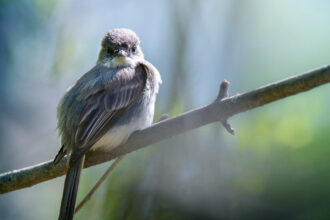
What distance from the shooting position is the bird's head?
486 centimetres

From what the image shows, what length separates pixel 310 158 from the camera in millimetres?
4055

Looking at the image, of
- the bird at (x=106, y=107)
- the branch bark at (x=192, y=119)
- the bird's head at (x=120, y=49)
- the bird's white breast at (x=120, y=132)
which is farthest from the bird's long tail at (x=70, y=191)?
the bird's head at (x=120, y=49)

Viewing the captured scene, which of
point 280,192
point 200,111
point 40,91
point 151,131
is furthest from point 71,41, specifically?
point 280,192

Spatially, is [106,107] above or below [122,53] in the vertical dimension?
below

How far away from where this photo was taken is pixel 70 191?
12.4 ft

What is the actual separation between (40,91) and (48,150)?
970mm

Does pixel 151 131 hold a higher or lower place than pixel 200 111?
lower

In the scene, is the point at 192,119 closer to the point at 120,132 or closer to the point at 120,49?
the point at 120,132

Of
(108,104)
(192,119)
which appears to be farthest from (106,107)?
(192,119)

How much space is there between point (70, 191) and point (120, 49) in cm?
184

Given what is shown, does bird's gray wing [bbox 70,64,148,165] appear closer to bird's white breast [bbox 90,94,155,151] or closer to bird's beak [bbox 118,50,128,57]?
bird's white breast [bbox 90,94,155,151]

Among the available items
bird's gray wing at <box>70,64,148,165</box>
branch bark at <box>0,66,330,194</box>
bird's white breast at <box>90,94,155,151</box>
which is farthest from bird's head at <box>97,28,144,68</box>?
branch bark at <box>0,66,330,194</box>

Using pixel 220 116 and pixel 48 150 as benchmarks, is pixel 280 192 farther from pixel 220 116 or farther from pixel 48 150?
pixel 48 150

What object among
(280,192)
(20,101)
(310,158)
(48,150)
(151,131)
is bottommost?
(48,150)
